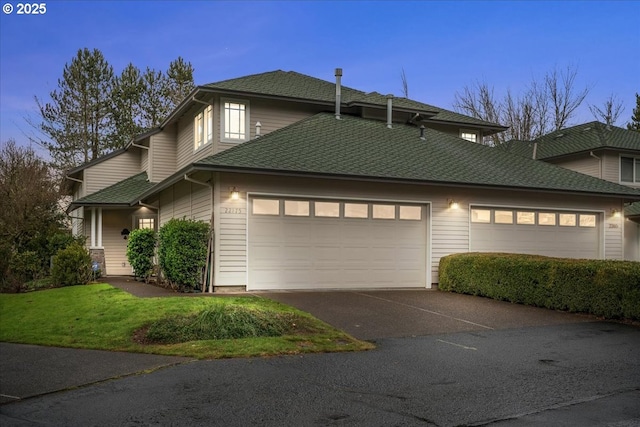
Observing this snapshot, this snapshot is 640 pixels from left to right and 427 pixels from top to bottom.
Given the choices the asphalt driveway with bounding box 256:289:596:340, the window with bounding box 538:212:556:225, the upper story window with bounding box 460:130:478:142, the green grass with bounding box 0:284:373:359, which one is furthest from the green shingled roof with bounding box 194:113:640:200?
the green grass with bounding box 0:284:373:359

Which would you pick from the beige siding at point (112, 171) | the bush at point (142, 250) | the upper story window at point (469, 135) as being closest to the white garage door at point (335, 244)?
the bush at point (142, 250)

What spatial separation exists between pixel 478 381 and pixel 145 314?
5.96 metres

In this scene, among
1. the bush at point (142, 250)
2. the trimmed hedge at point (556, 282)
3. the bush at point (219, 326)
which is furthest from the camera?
the bush at point (142, 250)

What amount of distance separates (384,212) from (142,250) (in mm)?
7896

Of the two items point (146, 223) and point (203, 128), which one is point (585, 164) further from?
point (146, 223)

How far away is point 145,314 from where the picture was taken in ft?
31.9

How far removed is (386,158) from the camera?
52.2 feet

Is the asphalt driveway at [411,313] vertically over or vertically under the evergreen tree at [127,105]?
under

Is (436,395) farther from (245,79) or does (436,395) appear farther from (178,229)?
(245,79)

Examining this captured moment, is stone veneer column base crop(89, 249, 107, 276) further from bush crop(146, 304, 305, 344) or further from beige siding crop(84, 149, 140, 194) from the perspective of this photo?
bush crop(146, 304, 305, 344)

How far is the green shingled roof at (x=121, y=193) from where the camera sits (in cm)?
2045

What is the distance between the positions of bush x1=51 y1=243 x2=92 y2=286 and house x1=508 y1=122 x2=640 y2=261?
21.3m

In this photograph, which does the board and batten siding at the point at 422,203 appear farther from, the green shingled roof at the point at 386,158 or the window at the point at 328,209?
the green shingled roof at the point at 386,158

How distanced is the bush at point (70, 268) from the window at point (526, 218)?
508 inches
